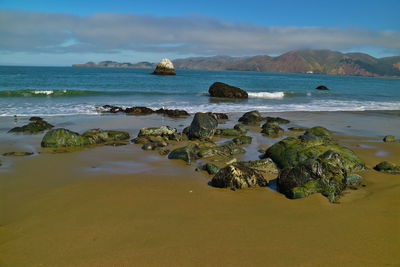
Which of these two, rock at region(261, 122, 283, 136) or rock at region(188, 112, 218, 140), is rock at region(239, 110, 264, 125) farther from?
rock at region(188, 112, 218, 140)

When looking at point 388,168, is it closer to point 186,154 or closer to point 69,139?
point 186,154

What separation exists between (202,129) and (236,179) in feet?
17.4

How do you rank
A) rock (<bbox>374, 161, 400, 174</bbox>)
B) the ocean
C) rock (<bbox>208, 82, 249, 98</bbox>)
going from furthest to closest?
rock (<bbox>208, 82, 249, 98</bbox>) → the ocean → rock (<bbox>374, 161, 400, 174</bbox>)

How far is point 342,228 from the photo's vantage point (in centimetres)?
477

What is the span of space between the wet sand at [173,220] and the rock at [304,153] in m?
0.53

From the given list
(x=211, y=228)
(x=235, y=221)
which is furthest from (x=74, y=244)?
(x=235, y=221)

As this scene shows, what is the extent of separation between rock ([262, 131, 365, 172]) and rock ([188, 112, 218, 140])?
3.11 metres

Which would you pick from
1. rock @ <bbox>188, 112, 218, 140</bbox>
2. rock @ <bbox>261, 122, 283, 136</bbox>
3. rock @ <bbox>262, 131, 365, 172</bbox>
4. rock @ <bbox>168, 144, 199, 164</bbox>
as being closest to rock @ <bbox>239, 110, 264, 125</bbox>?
rock @ <bbox>261, 122, 283, 136</bbox>

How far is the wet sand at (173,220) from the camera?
3.97m

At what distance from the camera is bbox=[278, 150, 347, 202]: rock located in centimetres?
606

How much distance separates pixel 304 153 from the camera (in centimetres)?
808

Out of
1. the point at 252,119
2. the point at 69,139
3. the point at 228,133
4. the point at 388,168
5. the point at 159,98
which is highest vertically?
the point at 159,98

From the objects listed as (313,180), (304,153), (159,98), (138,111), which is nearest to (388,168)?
(304,153)

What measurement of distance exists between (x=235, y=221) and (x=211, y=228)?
1.52ft
